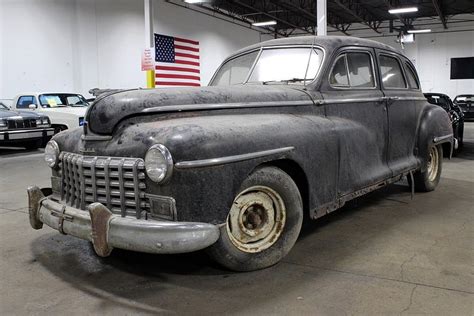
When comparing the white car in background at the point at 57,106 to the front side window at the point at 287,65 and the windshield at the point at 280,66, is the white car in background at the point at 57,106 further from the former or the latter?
the front side window at the point at 287,65

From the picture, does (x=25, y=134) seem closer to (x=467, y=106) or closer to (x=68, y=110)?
(x=68, y=110)

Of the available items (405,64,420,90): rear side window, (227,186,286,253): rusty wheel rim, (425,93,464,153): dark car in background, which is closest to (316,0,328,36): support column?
(425,93,464,153): dark car in background

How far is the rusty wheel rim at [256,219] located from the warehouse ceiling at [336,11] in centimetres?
1708

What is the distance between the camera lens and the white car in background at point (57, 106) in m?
12.0

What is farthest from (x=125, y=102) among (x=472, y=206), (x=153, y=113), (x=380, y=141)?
(x=472, y=206)

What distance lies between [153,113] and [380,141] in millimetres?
2384

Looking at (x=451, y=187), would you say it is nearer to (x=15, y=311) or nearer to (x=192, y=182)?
(x=192, y=182)

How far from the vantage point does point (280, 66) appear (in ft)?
13.8

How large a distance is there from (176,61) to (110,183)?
16826mm

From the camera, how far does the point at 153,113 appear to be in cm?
315

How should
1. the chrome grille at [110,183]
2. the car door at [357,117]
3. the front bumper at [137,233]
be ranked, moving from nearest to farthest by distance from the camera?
the front bumper at [137,233]
the chrome grille at [110,183]
the car door at [357,117]

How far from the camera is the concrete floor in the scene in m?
2.76

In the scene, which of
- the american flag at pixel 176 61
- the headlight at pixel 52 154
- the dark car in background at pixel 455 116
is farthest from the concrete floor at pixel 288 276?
the american flag at pixel 176 61

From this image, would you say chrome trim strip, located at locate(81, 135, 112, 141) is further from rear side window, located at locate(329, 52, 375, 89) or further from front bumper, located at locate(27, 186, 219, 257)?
rear side window, located at locate(329, 52, 375, 89)
